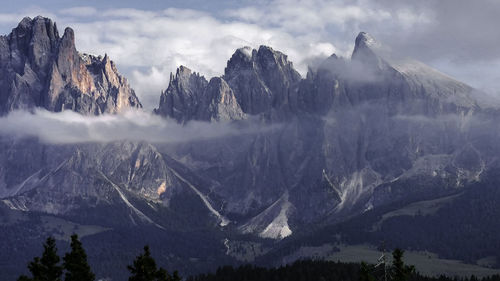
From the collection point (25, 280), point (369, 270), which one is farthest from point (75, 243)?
point (369, 270)

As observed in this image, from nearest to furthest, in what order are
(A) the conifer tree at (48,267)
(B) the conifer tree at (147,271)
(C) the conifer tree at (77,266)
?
(B) the conifer tree at (147,271) → (A) the conifer tree at (48,267) → (C) the conifer tree at (77,266)

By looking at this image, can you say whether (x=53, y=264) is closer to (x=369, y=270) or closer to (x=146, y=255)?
(x=146, y=255)

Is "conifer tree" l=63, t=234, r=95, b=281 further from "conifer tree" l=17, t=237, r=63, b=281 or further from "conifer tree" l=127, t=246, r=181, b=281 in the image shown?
"conifer tree" l=127, t=246, r=181, b=281

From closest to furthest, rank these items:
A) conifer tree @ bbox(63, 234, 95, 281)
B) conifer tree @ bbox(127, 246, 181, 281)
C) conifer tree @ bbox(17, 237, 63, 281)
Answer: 1. conifer tree @ bbox(127, 246, 181, 281)
2. conifer tree @ bbox(17, 237, 63, 281)
3. conifer tree @ bbox(63, 234, 95, 281)

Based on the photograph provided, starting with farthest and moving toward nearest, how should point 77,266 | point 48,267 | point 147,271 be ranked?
A: point 48,267, point 77,266, point 147,271

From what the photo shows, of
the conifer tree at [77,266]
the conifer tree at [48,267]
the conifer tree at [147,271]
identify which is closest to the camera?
the conifer tree at [147,271]

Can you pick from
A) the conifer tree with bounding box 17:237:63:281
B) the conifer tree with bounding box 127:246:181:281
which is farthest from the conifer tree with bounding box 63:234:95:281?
the conifer tree with bounding box 127:246:181:281

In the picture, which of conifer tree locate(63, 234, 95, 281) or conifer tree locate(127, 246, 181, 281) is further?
conifer tree locate(63, 234, 95, 281)

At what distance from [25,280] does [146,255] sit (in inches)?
541

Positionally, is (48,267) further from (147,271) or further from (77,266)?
(147,271)

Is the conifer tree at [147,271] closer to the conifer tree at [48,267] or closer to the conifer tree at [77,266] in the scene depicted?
the conifer tree at [77,266]

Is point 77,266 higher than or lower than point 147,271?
lower

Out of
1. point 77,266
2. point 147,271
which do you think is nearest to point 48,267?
point 77,266

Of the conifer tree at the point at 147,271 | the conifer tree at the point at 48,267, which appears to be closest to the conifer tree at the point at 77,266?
the conifer tree at the point at 48,267
